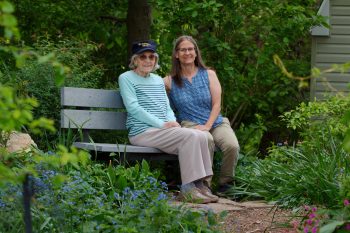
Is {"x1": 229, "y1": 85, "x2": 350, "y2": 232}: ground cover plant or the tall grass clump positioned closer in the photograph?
{"x1": 229, "y1": 85, "x2": 350, "y2": 232}: ground cover plant

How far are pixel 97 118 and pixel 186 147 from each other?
109cm

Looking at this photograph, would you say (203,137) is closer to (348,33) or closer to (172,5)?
(172,5)

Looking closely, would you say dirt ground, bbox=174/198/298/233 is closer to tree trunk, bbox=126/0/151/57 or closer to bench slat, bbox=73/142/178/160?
bench slat, bbox=73/142/178/160

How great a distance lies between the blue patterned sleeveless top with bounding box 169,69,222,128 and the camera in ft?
24.5

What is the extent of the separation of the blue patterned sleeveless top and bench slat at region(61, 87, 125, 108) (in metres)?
0.54

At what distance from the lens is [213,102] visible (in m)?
7.52

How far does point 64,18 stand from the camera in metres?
11.4

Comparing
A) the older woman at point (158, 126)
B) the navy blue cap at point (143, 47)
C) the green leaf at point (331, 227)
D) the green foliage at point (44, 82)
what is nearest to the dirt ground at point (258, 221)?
the older woman at point (158, 126)

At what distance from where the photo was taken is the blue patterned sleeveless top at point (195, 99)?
294 inches

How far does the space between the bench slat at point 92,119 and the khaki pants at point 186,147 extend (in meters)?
0.62

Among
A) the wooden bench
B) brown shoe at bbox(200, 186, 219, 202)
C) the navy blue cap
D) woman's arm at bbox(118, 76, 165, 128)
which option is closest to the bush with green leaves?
brown shoe at bbox(200, 186, 219, 202)

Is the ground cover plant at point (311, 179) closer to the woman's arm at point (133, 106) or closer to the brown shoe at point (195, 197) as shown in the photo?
the brown shoe at point (195, 197)

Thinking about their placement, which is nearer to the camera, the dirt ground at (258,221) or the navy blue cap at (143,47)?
the dirt ground at (258,221)

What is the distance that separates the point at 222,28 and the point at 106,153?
3321 mm
